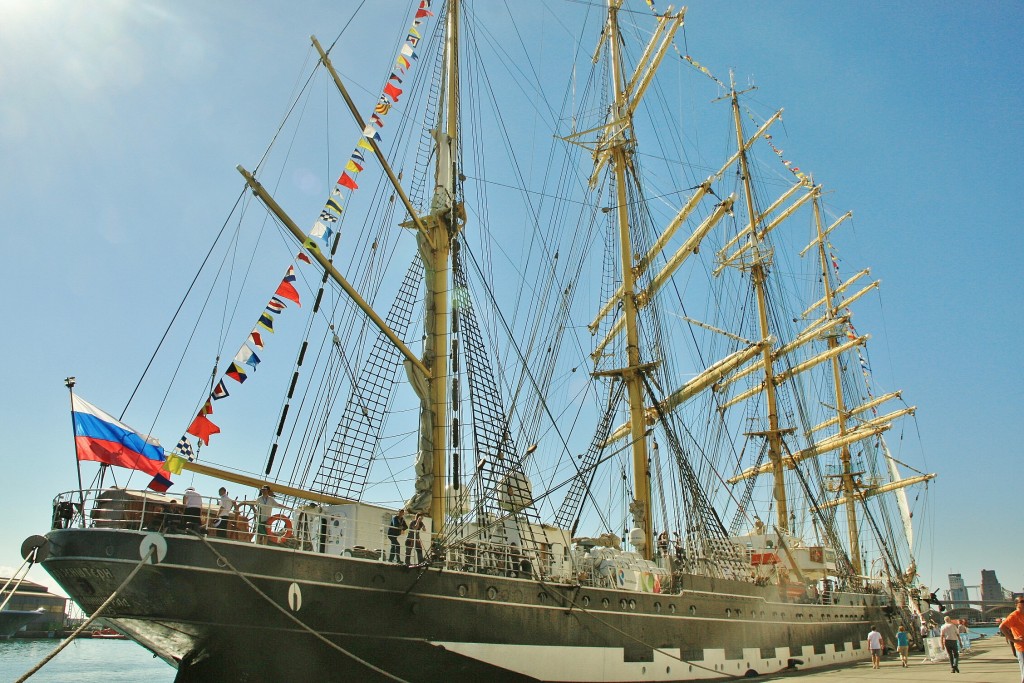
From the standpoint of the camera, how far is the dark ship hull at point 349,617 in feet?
38.0

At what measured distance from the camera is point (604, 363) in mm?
33250

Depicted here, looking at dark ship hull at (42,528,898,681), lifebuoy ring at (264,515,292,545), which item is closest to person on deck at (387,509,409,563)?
dark ship hull at (42,528,898,681)

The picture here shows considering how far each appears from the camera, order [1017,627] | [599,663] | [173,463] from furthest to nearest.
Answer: [599,663] → [173,463] → [1017,627]

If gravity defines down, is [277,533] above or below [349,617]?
above

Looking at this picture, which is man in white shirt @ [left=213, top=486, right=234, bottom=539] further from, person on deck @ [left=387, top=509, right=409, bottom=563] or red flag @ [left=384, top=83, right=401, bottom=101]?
red flag @ [left=384, top=83, right=401, bottom=101]

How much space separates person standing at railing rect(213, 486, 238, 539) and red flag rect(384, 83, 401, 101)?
10.3 metres

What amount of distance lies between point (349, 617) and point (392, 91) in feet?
40.1

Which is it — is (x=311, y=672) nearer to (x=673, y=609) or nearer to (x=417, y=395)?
(x=417, y=395)

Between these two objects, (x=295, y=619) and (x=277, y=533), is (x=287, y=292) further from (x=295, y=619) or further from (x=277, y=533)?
(x=295, y=619)

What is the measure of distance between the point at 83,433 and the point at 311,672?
5.59 metres

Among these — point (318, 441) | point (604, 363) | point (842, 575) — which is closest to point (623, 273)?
point (604, 363)

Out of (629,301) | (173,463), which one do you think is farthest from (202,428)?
(629,301)

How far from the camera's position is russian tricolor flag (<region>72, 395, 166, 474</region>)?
12.1 m

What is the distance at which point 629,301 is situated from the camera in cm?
2822
